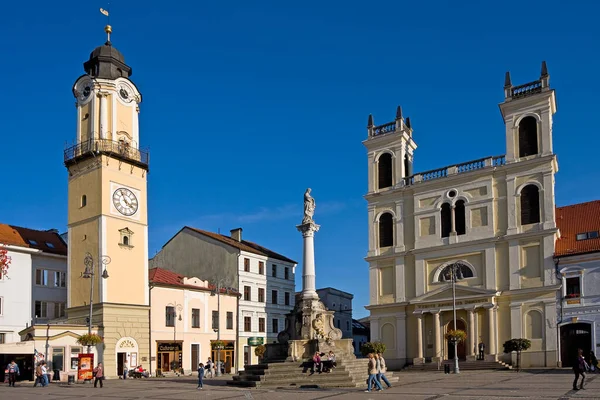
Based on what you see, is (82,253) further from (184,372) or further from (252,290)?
(252,290)

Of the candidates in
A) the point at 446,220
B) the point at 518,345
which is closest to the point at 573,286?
the point at 518,345

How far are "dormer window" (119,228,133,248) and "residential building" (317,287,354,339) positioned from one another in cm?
3442

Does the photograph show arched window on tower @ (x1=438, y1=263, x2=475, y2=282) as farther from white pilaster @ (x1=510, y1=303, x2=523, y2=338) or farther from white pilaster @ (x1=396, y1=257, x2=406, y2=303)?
white pilaster @ (x1=510, y1=303, x2=523, y2=338)

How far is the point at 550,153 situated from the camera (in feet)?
153

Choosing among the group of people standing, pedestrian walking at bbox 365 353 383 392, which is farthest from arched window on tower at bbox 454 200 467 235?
pedestrian walking at bbox 365 353 383 392

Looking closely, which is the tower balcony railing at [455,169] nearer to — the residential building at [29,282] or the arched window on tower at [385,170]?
the arched window on tower at [385,170]

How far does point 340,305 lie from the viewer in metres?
80.2

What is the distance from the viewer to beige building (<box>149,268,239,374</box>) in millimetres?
48031

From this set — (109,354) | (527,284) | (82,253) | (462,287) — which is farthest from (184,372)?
(527,284)

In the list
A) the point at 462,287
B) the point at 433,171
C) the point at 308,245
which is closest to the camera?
the point at 308,245

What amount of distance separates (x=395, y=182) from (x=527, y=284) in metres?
13.2

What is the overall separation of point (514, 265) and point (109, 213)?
28.2 meters

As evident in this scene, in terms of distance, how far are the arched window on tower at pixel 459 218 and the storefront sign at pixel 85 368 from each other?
27943mm

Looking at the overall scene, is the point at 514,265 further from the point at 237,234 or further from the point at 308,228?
the point at 237,234
